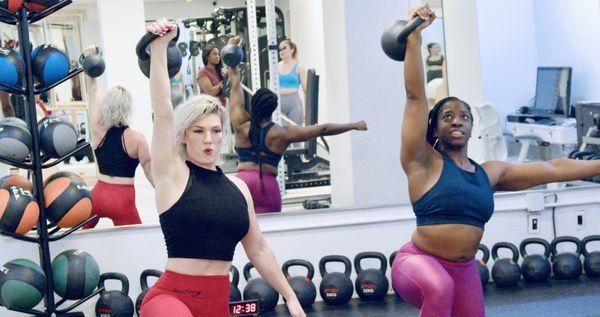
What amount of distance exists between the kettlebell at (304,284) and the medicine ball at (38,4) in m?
1.86

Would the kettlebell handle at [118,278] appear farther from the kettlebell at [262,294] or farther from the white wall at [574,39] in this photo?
the white wall at [574,39]

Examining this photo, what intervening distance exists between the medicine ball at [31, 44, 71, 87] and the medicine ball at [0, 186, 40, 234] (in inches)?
20.0

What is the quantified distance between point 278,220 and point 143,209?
78 centimetres

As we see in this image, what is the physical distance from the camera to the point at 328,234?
16.5 feet

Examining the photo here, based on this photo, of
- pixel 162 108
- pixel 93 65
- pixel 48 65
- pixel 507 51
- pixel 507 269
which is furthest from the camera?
pixel 507 51

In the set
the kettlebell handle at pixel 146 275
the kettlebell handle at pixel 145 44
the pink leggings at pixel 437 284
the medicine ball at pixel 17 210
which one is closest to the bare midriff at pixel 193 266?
the kettlebell handle at pixel 145 44

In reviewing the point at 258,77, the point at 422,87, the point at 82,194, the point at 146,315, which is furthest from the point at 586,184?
the point at 146,315

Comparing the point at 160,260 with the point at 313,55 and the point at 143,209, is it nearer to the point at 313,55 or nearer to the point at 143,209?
the point at 143,209

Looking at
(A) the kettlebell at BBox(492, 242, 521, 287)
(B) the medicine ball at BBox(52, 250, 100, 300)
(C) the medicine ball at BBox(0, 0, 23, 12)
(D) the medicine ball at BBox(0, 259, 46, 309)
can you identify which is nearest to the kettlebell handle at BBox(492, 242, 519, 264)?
(A) the kettlebell at BBox(492, 242, 521, 287)

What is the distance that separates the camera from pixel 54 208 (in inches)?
157

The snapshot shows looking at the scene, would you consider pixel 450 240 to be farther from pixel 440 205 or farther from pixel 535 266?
pixel 535 266

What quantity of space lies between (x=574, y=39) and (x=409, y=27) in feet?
8.90

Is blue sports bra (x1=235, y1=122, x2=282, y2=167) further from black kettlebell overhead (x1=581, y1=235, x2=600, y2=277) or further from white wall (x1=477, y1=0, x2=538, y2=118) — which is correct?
black kettlebell overhead (x1=581, y1=235, x2=600, y2=277)

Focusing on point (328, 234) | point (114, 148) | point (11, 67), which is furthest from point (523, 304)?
point (11, 67)
